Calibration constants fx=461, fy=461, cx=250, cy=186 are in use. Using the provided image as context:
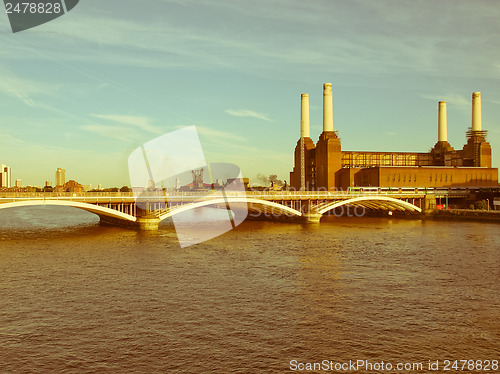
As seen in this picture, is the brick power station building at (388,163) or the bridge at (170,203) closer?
the bridge at (170,203)

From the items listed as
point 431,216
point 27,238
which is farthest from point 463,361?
point 431,216


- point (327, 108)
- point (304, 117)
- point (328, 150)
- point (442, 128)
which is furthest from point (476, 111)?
point (304, 117)

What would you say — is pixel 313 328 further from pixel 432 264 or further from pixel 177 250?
pixel 177 250

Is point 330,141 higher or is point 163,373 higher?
point 330,141

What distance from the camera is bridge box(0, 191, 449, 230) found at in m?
54.6

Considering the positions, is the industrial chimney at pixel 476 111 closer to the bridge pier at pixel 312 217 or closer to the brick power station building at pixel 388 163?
the brick power station building at pixel 388 163

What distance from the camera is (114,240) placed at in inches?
2050

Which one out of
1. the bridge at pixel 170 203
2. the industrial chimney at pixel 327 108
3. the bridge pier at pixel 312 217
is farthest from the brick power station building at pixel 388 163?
the bridge pier at pixel 312 217

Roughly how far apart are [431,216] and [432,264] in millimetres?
58814

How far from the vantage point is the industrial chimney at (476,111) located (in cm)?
12074

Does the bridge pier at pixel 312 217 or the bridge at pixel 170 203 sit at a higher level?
the bridge at pixel 170 203

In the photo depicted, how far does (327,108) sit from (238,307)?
314 ft

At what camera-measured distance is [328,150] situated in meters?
114

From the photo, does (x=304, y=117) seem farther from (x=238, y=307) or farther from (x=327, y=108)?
(x=238, y=307)
